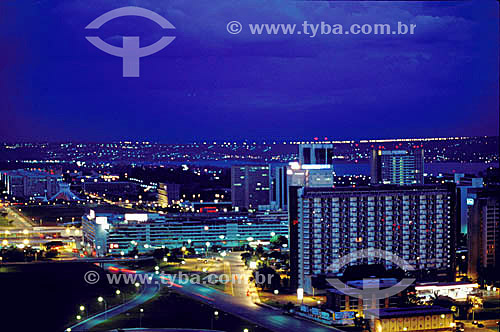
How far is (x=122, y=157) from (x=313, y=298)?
80.4ft

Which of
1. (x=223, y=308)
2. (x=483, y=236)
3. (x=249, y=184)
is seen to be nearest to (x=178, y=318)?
(x=223, y=308)

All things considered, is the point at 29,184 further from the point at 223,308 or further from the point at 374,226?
the point at 223,308

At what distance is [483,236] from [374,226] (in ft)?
6.47

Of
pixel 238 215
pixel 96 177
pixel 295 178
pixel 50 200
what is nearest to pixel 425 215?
pixel 295 178

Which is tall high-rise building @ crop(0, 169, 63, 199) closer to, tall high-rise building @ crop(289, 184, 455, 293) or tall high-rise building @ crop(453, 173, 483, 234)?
tall high-rise building @ crop(453, 173, 483, 234)

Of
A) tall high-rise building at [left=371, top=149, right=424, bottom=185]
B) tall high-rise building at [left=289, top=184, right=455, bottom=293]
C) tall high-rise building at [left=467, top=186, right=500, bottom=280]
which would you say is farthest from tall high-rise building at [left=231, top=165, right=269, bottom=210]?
tall high-rise building at [left=289, top=184, right=455, bottom=293]

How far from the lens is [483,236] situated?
41.9 feet

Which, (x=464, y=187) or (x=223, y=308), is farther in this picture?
(x=464, y=187)

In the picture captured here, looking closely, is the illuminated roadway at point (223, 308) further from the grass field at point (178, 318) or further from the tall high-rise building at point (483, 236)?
the tall high-rise building at point (483, 236)

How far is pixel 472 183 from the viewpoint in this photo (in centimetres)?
1897

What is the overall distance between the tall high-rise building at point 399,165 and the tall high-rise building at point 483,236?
44.5 ft

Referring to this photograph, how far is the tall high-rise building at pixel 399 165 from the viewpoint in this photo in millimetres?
26688

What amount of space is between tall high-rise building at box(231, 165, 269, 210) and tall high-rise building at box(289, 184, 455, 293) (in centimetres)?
1289

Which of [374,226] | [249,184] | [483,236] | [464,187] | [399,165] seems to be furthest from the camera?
[399,165]
